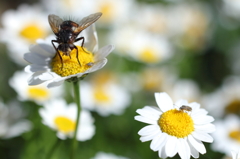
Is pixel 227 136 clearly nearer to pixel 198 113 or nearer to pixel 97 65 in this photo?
pixel 198 113

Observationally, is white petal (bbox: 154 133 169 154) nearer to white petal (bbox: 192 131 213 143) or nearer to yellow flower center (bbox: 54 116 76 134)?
white petal (bbox: 192 131 213 143)

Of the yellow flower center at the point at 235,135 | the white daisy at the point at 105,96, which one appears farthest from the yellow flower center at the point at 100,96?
the yellow flower center at the point at 235,135

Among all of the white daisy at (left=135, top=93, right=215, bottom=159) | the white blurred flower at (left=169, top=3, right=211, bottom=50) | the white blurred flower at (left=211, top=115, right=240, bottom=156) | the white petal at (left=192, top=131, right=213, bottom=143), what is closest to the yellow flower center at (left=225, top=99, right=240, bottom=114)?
the white blurred flower at (left=211, top=115, right=240, bottom=156)

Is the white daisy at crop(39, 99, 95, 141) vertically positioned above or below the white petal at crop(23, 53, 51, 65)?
below

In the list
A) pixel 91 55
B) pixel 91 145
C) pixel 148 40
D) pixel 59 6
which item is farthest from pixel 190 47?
pixel 91 55

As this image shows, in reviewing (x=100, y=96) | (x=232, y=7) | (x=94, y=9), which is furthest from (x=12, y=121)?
(x=232, y=7)

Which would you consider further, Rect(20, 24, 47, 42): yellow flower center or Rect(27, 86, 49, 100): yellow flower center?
Rect(20, 24, 47, 42): yellow flower center

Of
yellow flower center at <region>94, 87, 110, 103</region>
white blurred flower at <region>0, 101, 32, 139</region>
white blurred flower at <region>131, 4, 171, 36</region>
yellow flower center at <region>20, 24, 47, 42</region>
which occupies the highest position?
yellow flower center at <region>20, 24, 47, 42</region>
